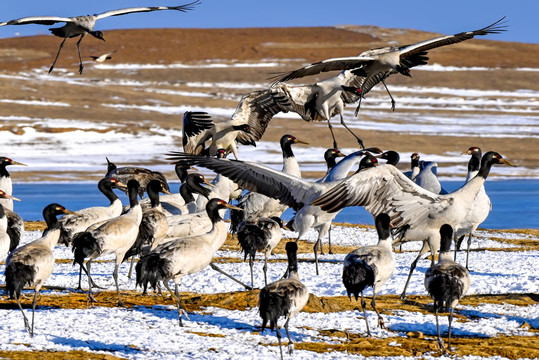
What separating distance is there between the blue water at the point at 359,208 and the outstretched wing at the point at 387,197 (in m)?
9.60

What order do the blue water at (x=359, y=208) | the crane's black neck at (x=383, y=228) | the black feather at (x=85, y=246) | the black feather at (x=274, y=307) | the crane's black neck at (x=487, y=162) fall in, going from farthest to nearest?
1. the blue water at (x=359, y=208)
2. the crane's black neck at (x=487, y=162)
3. the black feather at (x=85, y=246)
4. the crane's black neck at (x=383, y=228)
5. the black feather at (x=274, y=307)

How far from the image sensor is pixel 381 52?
15.8 m

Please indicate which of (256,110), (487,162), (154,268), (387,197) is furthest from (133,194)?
(256,110)

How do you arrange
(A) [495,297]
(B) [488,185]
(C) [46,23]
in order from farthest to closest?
(B) [488,185], (C) [46,23], (A) [495,297]

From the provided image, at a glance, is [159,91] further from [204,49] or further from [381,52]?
[381,52]

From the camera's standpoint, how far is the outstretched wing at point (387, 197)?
32.8 feet

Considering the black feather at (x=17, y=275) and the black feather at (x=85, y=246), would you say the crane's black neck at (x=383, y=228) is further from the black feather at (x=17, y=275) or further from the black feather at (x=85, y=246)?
the black feather at (x=17, y=275)

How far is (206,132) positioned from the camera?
1769 centimetres

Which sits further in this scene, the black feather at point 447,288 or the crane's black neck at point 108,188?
the crane's black neck at point 108,188

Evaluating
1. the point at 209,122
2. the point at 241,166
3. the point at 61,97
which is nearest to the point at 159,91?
the point at 61,97

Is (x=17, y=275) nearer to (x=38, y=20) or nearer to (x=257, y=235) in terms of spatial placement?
(x=257, y=235)

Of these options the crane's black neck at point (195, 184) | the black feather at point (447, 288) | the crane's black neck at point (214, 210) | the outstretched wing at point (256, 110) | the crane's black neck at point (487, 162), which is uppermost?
the outstretched wing at point (256, 110)

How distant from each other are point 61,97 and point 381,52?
143ft

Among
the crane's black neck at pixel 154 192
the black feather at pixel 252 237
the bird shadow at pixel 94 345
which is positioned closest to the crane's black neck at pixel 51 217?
the bird shadow at pixel 94 345
